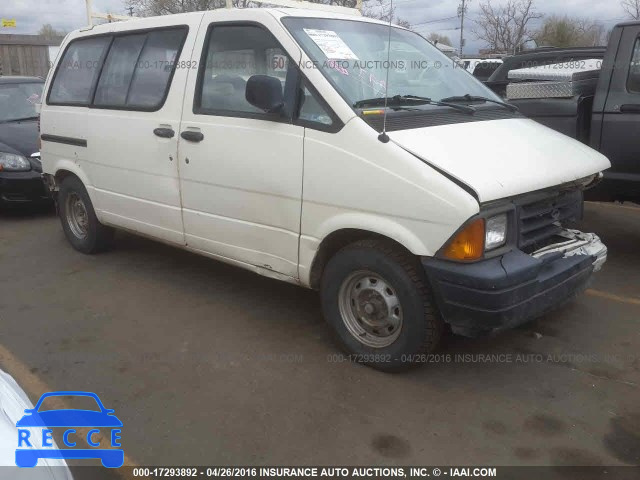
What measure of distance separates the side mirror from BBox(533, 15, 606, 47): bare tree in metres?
25.0

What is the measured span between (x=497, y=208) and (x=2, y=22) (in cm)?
2900

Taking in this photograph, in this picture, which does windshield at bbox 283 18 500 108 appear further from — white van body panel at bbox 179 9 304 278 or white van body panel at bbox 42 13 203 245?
white van body panel at bbox 42 13 203 245

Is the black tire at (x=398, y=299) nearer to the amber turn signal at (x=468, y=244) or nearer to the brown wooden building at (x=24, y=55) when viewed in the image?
the amber turn signal at (x=468, y=244)

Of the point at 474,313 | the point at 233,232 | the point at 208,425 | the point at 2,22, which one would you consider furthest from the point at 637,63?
the point at 2,22

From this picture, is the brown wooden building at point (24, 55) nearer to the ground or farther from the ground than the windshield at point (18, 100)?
farther from the ground

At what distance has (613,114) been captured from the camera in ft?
16.0

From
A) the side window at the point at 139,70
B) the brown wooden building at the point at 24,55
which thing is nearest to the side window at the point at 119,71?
the side window at the point at 139,70

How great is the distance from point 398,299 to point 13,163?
18.4 feet

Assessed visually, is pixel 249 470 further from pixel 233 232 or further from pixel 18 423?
pixel 233 232

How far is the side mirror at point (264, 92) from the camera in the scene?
3379 mm

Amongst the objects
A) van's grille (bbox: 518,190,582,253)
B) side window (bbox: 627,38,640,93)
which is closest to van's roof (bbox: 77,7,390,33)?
van's grille (bbox: 518,190,582,253)

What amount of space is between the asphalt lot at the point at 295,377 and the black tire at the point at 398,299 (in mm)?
130

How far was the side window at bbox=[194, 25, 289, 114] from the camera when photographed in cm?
375

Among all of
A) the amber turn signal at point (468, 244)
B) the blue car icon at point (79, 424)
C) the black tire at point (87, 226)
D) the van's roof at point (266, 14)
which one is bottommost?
the blue car icon at point (79, 424)
